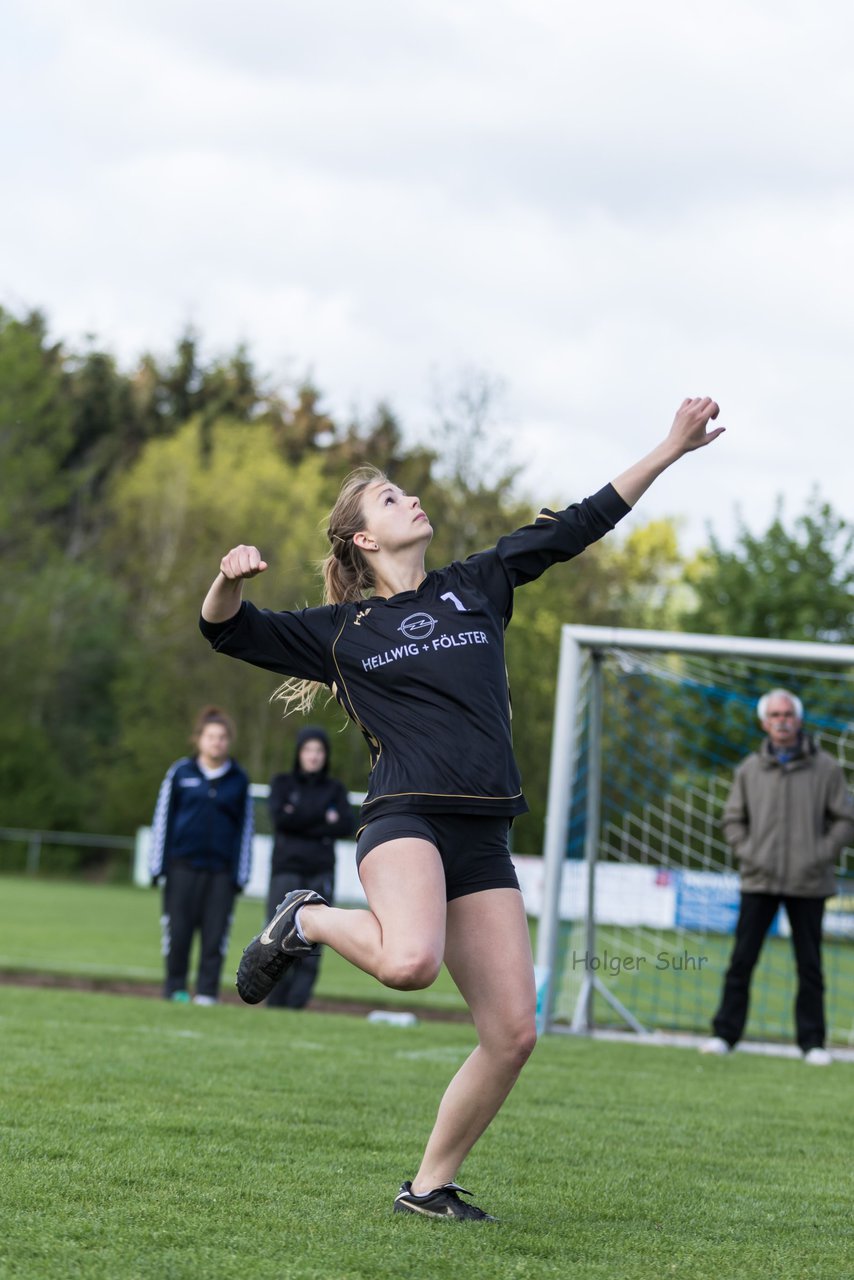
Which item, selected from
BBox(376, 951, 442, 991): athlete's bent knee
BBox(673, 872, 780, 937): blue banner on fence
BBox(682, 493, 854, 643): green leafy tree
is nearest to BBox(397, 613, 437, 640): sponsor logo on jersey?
BBox(376, 951, 442, 991): athlete's bent knee

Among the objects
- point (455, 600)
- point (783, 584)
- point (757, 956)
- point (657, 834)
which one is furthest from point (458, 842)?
point (783, 584)

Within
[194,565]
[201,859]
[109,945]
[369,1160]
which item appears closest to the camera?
[369,1160]

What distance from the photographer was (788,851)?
32.8 ft

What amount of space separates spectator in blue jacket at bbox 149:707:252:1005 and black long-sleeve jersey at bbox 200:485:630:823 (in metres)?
7.01

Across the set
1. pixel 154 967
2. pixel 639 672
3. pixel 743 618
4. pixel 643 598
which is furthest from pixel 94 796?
pixel 639 672

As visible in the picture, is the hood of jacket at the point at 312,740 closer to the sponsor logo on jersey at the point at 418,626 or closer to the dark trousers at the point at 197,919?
the dark trousers at the point at 197,919

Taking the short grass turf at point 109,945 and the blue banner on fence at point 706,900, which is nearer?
the short grass turf at point 109,945

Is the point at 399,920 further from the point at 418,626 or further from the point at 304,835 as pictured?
the point at 304,835

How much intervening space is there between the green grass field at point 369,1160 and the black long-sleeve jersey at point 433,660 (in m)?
1.08

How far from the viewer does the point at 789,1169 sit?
5340mm

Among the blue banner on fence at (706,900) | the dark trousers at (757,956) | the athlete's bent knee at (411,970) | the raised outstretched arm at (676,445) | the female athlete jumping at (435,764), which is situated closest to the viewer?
the athlete's bent knee at (411,970)

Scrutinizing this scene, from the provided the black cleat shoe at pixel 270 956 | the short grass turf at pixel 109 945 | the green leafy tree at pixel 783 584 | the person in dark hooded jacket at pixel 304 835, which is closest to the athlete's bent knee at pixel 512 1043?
the black cleat shoe at pixel 270 956

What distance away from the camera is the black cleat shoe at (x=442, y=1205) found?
4.07m

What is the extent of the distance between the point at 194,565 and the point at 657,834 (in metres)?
29.6
